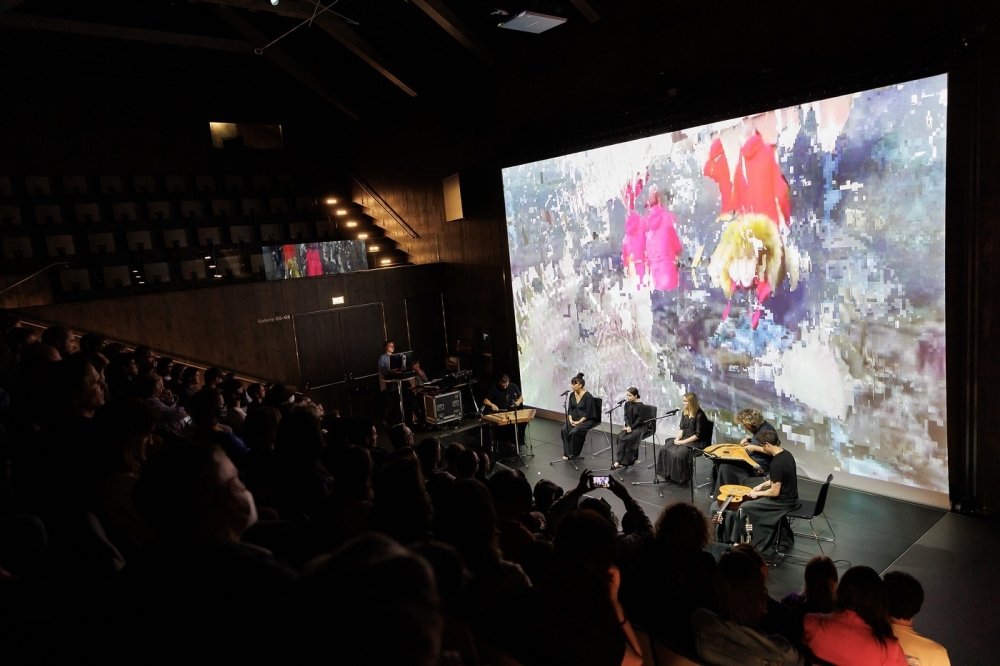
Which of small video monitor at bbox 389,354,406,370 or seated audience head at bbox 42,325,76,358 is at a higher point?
seated audience head at bbox 42,325,76,358

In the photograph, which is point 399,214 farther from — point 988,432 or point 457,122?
point 988,432

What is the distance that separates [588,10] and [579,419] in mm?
5477

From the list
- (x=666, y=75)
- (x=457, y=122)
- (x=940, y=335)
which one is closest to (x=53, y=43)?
(x=457, y=122)

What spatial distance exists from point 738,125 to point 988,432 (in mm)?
3974

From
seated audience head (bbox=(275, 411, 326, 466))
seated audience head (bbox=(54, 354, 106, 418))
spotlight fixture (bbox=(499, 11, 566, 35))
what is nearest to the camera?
seated audience head (bbox=(54, 354, 106, 418))

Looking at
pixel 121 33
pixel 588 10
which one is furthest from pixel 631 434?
pixel 121 33

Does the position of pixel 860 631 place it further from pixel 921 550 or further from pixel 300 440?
pixel 921 550

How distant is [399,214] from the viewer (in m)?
13.0

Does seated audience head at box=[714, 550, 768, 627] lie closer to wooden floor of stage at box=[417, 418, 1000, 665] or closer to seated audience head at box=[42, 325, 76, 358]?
wooden floor of stage at box=[417, 418, 1000, 665]

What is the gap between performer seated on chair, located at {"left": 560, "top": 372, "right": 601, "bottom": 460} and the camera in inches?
337

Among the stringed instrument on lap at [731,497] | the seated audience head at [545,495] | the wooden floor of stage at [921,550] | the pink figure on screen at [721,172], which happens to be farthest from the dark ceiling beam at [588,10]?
the seated audience head at [545,495]

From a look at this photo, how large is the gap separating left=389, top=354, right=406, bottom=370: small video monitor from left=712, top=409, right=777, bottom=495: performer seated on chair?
560 centimetres

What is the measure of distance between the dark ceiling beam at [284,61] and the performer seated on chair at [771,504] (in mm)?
11060

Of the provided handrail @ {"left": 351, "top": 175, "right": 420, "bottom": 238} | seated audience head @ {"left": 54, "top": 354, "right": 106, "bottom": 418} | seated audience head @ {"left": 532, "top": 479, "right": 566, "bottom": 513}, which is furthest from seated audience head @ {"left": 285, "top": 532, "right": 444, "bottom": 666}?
handrail @ {"left": 351, "top": 175, "right": 420, "bottom": 238}
